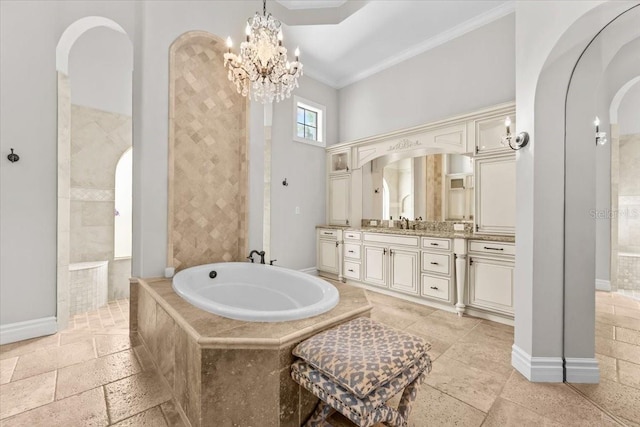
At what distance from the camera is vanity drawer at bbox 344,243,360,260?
4.13 meters

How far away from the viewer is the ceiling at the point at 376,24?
3.26 meters

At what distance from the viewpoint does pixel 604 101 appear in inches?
70.9

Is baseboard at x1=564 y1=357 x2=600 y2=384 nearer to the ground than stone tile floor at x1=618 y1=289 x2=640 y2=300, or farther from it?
nearer to the ground

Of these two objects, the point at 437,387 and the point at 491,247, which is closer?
the point at 437,387

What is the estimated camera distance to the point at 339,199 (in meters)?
4.71

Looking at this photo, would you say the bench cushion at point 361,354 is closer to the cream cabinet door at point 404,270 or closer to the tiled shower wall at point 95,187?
the cream cabinet door at point 404,270

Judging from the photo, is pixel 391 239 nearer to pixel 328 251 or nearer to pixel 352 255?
pixel 352 255

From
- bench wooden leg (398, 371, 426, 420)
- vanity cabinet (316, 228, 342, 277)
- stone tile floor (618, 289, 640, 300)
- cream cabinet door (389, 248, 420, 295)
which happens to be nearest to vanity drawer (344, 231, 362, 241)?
vanity cabinet (316, 228, 342, 277)

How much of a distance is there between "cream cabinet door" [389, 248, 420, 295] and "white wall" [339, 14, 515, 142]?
191cm

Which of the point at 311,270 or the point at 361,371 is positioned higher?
the point at 361,371

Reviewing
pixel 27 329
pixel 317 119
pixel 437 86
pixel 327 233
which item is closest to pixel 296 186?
pixel 327 233

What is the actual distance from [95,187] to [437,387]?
442 cm

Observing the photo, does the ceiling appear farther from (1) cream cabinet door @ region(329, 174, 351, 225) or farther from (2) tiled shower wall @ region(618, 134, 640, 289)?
(2) tiled shower wall @ region(618, 134, 640, 289)

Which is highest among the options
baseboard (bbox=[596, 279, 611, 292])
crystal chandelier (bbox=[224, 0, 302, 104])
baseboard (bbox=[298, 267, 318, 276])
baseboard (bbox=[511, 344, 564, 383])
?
crystal chandelier (bbox=[224, 0, 302, 104])
